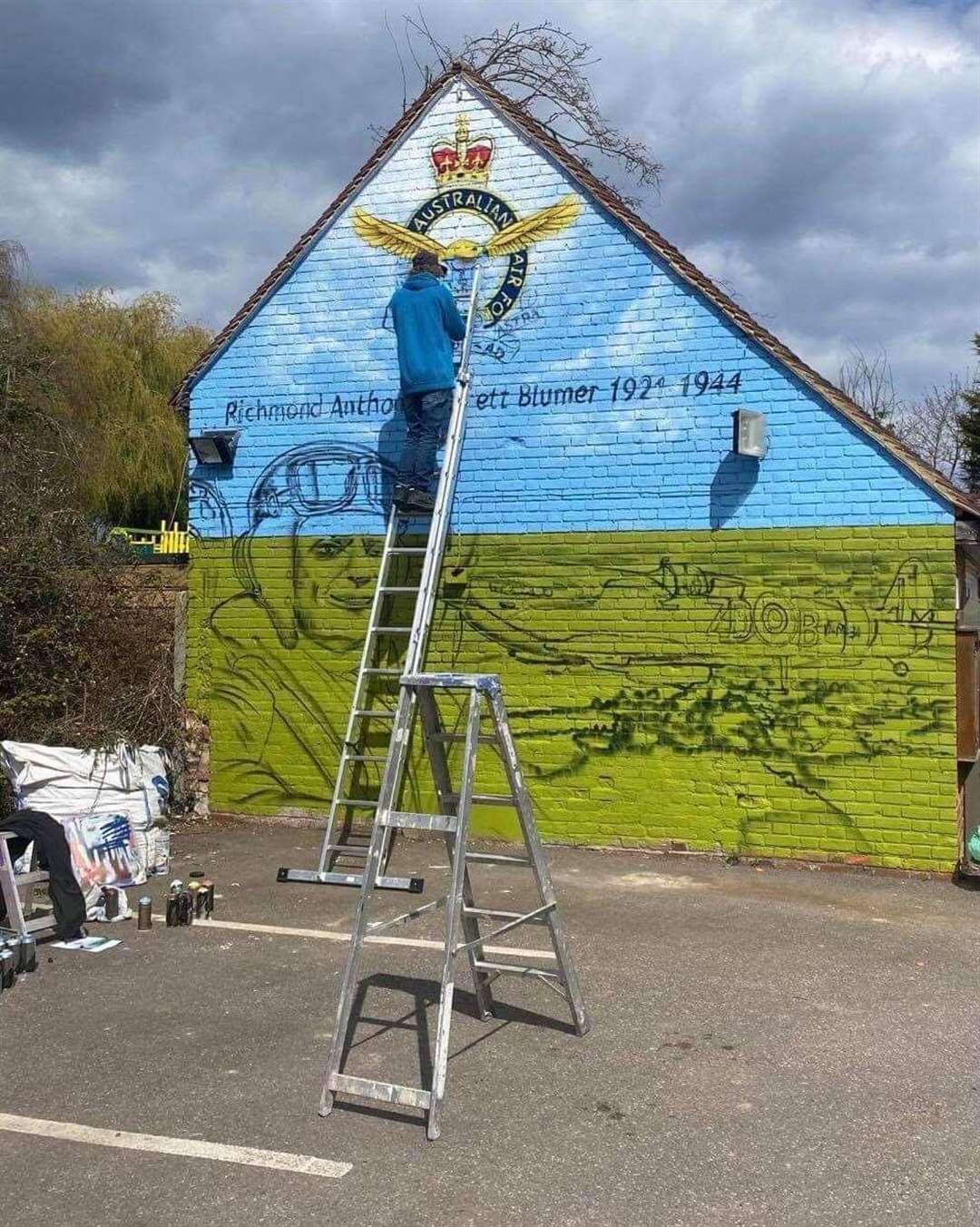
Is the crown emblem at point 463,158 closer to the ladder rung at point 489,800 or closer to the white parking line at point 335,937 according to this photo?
the white parking line at point 335,937

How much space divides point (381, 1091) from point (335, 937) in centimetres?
293

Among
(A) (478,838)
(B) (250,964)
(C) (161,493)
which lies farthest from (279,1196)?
(C) (161,493)

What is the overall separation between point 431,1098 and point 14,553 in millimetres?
7231

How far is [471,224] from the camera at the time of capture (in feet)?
34.6

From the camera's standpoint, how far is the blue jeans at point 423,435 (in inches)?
400

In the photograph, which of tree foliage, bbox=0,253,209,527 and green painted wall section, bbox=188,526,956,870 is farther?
tree foliage, bbox=0,253,209,527

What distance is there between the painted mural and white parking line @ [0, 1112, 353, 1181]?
5.70 meters

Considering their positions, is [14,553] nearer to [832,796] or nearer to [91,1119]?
[91,1119]

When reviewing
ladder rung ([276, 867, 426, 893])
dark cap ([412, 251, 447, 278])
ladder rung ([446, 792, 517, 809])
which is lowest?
ladder rung ([276, 867, 426, 893])

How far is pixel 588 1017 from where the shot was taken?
574 centimetres

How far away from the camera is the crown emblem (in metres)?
10.5

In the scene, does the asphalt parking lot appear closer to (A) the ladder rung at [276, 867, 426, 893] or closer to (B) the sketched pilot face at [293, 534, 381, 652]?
(A) the ladder rung at [276, 867, 426, 893]

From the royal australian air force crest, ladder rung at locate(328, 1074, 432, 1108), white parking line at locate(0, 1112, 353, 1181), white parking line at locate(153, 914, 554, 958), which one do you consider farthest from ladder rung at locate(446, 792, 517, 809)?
the royal australian air force crest

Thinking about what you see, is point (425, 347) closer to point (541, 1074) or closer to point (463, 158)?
point (463, 158)
